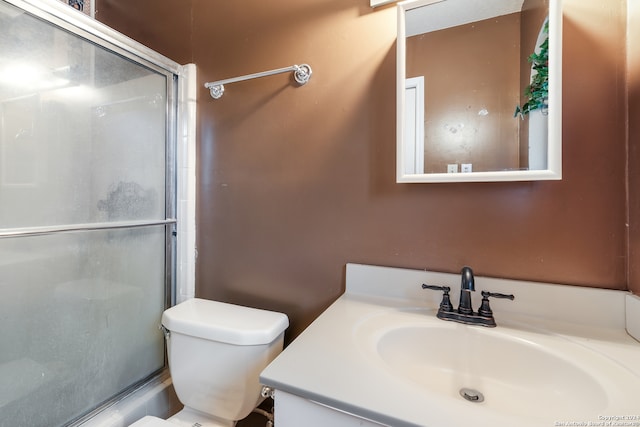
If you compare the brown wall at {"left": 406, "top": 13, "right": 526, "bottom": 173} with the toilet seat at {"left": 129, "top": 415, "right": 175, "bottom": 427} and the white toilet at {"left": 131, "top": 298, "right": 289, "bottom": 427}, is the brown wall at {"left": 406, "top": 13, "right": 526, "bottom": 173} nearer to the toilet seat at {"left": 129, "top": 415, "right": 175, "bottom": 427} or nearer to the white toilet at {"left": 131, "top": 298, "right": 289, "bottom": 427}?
the white toilet at {"left": 131, "top": 298, "right": 289, "bottom": 427}

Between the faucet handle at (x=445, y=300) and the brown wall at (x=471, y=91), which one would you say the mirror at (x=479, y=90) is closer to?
the brown wall at (x=471, y=91)

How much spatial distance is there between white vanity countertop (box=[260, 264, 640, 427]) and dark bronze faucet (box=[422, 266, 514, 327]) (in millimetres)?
44

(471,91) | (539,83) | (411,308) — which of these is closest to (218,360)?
(411,308)

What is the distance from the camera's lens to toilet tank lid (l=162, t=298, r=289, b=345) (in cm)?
94

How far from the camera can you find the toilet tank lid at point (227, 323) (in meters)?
0.94

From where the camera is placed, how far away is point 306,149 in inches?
43.3

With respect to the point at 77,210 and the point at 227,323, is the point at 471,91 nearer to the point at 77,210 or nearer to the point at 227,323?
the point at 227,323

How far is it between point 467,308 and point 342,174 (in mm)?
580

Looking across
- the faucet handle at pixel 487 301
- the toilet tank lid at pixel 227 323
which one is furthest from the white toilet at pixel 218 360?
the faucet handle at pixel 487 301

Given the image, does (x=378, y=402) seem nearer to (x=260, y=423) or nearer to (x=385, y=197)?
(x=385, y=197)

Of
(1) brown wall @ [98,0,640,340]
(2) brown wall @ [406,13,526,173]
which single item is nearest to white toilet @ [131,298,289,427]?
(1) brown wall @ [98,0,640,340]

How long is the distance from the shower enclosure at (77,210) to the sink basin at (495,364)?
3.25ft

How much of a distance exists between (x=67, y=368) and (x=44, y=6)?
1.17 meters

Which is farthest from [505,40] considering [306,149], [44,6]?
[44,6]
